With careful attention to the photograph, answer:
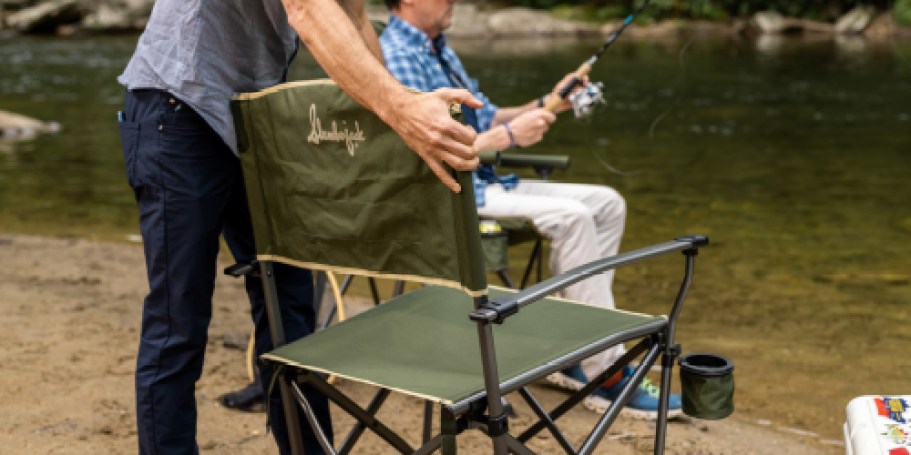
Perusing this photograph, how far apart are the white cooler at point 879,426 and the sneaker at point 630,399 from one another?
1.02 meters

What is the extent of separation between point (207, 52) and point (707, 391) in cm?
112

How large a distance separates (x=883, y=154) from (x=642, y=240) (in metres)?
3.85

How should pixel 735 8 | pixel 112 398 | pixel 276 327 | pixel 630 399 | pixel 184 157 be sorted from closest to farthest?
pixel 184 157 < pixel 276 327 < pixel 112 398 < pixel 630 399 < pixel 735 8

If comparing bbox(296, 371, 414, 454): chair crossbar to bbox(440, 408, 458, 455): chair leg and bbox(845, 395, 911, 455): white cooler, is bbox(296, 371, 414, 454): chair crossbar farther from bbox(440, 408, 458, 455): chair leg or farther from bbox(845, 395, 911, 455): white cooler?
bbox(845, 395, 911, 455): white cooler

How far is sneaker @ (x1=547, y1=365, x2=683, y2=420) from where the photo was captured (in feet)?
10.6

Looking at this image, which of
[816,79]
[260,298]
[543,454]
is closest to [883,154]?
[816,79]

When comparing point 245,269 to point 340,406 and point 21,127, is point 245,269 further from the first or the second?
point 21,127

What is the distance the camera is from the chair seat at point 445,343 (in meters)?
1.91

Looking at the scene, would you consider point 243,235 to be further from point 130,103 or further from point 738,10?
point 738,10

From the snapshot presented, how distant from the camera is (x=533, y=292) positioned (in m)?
1.79

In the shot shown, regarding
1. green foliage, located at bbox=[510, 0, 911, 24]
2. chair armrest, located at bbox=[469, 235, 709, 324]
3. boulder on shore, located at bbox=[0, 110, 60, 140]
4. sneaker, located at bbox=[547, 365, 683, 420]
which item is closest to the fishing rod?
sneaker, located at bbox=[547, 365, 683, 420]

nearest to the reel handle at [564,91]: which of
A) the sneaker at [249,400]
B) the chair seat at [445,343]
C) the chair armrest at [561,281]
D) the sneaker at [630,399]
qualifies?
the sneaker at [630,399]

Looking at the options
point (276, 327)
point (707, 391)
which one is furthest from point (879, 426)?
point (276, 327)

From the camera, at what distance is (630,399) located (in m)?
3.30
